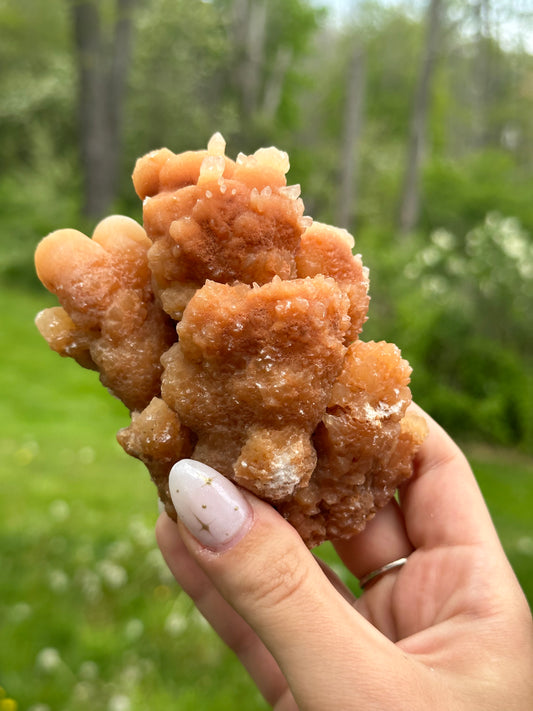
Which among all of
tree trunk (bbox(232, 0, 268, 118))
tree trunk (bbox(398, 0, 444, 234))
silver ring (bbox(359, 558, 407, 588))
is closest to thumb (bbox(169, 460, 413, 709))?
silver ring (bbox(359, 558, 407, 588))

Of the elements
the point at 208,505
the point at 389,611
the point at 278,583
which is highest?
the point at 208,505

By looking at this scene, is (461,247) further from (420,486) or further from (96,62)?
(420,486)

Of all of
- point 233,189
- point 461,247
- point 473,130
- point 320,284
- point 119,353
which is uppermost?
point 473,130

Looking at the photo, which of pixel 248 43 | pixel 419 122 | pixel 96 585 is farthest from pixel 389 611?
pixel 248 43

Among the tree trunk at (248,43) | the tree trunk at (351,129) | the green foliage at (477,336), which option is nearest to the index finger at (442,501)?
the green foliage at (477,336)

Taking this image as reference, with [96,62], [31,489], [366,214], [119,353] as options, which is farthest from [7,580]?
[366,214]

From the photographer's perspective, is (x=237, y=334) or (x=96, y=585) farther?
(x=96, y=585)

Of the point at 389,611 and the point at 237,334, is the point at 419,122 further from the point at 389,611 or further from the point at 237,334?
the point at 237,334
